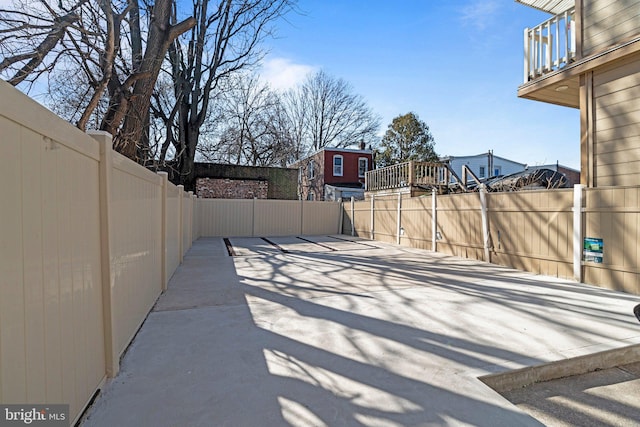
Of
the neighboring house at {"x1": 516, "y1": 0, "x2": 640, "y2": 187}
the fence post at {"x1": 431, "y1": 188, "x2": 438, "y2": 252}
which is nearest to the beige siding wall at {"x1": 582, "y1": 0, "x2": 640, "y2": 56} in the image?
the neighboring house at {"x1": 516, "y1": 0, "x2": 640, "y2": 187}

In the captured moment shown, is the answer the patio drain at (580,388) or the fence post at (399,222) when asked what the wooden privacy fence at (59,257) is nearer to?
the patio drain at (580,388)

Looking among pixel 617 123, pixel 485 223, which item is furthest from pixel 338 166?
pixel 617 123

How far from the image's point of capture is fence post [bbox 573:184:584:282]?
507 centimetres

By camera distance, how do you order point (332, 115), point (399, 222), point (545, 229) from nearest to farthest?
point (545, 229) < point (399, 222) < point (332, 115)

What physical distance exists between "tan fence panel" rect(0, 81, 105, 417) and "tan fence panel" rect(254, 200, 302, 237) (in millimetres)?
11860

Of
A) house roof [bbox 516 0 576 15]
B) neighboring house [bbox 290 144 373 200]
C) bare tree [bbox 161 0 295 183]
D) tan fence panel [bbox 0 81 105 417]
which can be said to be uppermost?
bare tree [bbox 161 0 295 183]

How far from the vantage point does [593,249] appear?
4.93m

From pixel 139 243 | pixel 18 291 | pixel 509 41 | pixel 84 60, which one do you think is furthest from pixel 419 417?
pixel 509 41

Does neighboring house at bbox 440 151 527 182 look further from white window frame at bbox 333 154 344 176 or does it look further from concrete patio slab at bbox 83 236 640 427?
concrete patio slab at bbox 83 236 640 427

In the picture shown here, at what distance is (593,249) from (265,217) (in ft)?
35.7

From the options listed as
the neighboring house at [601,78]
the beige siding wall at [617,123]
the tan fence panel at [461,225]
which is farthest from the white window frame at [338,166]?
the beige siding wall at [617,123]

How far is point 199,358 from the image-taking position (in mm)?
2465

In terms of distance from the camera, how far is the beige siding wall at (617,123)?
500 cm

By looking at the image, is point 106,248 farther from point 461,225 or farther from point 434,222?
point 434,222
